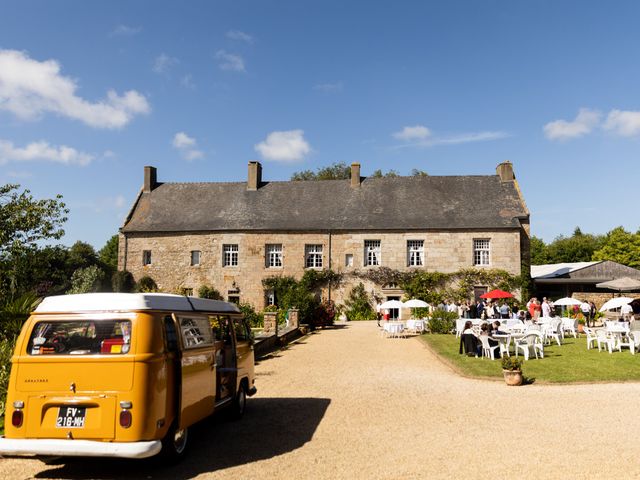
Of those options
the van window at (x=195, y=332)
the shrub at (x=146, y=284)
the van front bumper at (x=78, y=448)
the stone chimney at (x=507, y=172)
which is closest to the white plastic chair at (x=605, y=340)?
the van window at (x=195, y=332)

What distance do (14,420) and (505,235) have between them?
Result: 2936 centimetres

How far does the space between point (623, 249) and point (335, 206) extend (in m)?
38.8

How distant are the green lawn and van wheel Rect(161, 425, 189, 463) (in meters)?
7.94

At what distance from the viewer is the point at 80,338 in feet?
19.3

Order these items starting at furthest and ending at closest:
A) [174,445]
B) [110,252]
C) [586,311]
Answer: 1. [110,252]
2. [586,311]
3. [174,445]

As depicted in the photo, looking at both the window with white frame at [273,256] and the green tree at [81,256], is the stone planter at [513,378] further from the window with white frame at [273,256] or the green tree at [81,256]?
the green tree at [81,256]

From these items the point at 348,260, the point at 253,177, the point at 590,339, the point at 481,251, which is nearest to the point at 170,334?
the point at 590,339

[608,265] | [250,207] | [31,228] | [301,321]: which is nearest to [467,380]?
[301,321]

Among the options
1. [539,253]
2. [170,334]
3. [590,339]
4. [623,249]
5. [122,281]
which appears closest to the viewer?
[170,334]

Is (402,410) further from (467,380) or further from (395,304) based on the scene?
(395,304)

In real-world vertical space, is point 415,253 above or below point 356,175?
below

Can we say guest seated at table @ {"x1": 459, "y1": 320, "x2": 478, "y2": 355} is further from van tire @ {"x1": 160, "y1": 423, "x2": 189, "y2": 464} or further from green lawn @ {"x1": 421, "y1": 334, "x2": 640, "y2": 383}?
van tire @ {"x1": 160, "y1": 423, "x2": 189, "y2": 464}

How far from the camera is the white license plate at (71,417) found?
540 centimetres

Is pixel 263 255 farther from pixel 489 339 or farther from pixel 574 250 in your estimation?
pixel 574 250
